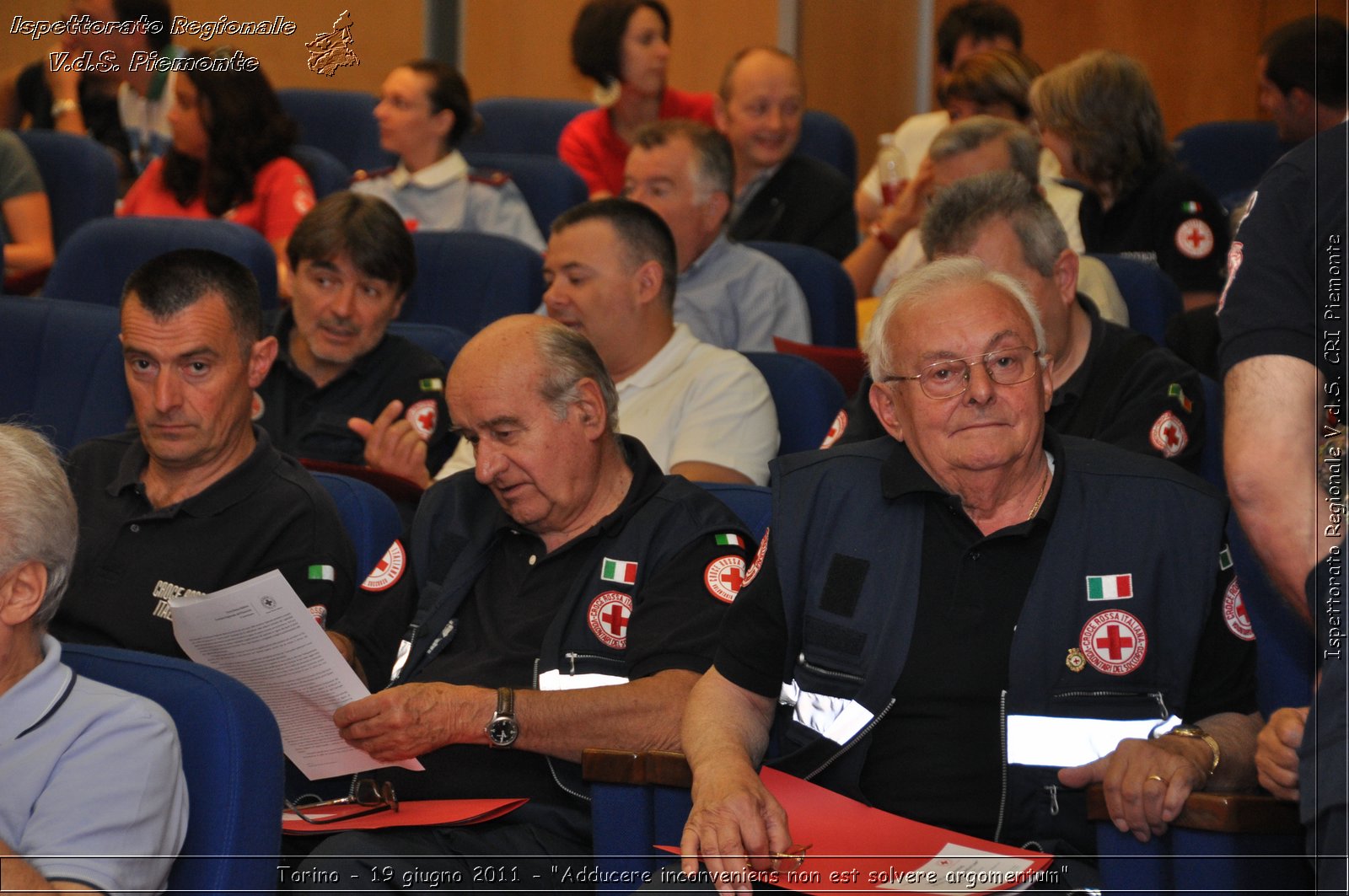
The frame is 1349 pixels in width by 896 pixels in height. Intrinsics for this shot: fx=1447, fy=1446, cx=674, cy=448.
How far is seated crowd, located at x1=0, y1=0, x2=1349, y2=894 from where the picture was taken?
5.74 ft

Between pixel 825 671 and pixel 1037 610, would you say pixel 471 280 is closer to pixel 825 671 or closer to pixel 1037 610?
pixel 825 671

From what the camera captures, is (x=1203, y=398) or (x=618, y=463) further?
(x=1203, y=398)

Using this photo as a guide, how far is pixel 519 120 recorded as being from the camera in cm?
662

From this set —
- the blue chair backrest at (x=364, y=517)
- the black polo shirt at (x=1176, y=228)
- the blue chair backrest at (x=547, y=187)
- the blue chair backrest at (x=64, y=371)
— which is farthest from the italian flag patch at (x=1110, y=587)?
the blue chair backrest at (x=547, y=187)

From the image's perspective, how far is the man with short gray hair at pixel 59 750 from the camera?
162 cm

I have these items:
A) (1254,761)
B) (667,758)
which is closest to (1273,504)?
(1254,761)

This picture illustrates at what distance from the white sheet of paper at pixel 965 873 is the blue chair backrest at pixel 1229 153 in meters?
5.50

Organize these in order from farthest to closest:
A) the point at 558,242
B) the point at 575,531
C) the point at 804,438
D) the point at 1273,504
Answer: the point at 558,242 < the point at 804,438 < the point at 575,531 < the point at 1273,504

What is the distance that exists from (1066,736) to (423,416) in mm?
1919

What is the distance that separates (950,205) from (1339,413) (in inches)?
49.7

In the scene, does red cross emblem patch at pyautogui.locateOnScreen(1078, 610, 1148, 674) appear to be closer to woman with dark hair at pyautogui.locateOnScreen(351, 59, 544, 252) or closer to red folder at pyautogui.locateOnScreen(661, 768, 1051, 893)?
red folder at pyautogui.locateOnScreen(661, 768, 1051, 893)

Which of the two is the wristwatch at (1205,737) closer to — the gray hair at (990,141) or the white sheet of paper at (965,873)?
the white sheet of paper at (965,873)

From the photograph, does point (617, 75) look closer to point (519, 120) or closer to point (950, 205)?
point (519, 120)

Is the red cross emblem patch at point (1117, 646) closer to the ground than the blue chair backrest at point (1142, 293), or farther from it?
closer to the ground
